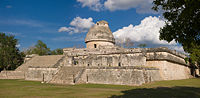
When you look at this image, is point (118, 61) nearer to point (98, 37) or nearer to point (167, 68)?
point (167, 68)

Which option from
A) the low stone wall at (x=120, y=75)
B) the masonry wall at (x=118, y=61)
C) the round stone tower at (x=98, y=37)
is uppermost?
the round stone tower at (x=98, y=37)

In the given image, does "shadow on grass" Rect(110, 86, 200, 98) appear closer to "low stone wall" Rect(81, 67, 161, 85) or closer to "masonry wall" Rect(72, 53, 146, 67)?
"low stone wall" Rect(81, 67, 161, 85)

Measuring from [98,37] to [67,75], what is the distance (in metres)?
12.2

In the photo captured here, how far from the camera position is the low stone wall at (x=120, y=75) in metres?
20.0

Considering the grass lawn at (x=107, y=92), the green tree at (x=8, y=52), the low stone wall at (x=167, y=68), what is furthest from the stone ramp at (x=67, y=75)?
the green tree at (x=8, y=52)

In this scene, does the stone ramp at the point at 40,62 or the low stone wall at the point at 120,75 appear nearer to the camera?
the low stone wall at the point at 120,75

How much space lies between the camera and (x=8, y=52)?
40844mm

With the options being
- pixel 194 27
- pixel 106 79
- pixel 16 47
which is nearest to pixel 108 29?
pixel 106 79

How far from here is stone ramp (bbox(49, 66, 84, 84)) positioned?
2255 centimetres

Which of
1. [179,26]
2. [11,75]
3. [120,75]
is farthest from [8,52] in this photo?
[179,26]

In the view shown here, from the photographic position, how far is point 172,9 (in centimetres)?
962

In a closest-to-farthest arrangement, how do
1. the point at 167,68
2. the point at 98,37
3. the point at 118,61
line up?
the point at 118,61
the point at 167,68
the point at 98,37

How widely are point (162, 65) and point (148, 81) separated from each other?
19.7 feet

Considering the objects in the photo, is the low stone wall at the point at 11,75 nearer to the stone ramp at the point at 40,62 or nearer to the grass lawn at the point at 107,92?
the stone ramp at the point at 40,62
